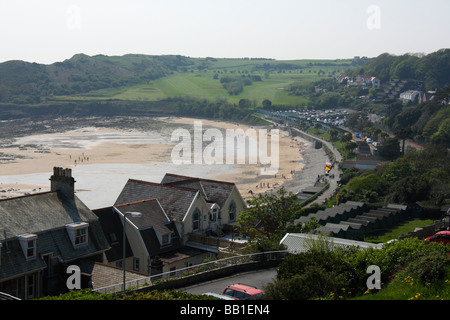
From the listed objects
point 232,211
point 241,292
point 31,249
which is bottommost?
point 232,211

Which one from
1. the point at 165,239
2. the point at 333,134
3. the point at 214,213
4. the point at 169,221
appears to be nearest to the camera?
the point at 165,239

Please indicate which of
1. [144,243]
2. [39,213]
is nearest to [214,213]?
[144,243]

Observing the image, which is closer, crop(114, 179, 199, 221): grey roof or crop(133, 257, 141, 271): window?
crop(133, 257, 141, 271): window

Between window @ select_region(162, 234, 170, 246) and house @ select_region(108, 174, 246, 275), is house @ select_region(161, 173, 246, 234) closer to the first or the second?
house @ select_region(108, 174, 246, 275)

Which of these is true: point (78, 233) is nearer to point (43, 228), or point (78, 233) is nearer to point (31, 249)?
point (43, 228)

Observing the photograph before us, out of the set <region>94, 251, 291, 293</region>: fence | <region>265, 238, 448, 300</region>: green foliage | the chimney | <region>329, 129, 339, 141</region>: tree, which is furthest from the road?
<region>329, 129, 339, 141</region>: tree

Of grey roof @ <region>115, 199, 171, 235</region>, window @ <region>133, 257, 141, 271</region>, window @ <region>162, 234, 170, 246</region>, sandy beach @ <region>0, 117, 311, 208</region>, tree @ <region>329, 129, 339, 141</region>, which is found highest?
grey roof @ <region>115, 199, 171, 235</region>
